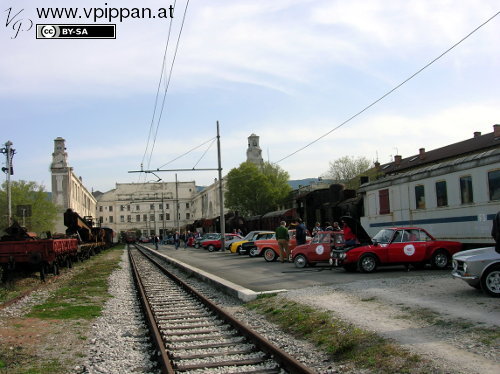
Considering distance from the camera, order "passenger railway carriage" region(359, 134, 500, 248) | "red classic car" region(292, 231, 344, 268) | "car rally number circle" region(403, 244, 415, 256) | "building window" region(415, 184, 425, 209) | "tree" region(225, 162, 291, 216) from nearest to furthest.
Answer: "passenger railway carriage" region(359, 134, 500, 248) < "car rally number circle" region(403, 244, 415, 256) < "building window" region(415, 184, 425, 209) < "red classic car" region(292, 231, 344, 268) < "tree" region(225, 162, 291, 216)

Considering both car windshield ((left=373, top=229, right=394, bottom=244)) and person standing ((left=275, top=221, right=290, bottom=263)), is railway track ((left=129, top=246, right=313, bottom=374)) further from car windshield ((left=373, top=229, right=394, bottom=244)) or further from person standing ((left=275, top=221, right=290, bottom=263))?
person standing ((left=275, top=221, right=290, bottom=263))

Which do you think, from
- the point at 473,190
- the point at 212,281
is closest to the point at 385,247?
the point at 473,190

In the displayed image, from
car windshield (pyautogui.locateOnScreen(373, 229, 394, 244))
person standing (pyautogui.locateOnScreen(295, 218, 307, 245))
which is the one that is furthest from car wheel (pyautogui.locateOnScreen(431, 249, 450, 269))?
person standing (pyautogui.locateOnScreen(295, 218, 307, 245))

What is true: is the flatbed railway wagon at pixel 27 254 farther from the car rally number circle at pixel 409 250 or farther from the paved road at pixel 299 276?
the car rally number circle at pixel 409 250

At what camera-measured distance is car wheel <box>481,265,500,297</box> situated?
32.3 ft

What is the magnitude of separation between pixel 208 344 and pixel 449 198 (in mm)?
11439

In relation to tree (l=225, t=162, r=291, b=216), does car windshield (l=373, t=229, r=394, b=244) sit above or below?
below

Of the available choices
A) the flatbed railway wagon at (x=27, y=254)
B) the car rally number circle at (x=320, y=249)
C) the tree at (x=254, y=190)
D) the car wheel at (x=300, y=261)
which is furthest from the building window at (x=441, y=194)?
the tree at (x=254, y=190)

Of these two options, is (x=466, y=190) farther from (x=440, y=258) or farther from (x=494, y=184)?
(x=440, y=258)

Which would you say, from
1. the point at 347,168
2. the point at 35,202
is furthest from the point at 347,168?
the point at 35,202

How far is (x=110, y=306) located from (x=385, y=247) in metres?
8.16

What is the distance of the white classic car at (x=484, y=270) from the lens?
989 cm

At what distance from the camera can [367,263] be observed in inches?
628

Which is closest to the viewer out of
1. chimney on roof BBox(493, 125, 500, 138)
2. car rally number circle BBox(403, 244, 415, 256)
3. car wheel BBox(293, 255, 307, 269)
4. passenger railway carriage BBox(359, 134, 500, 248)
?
passenger railway carriage BBox(359, 134, 500, 248)
